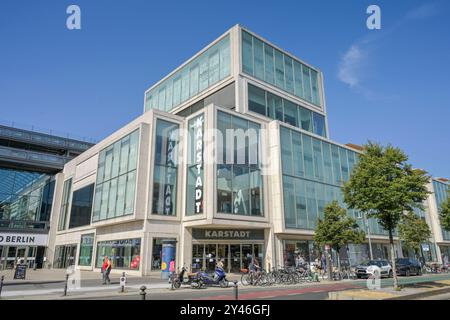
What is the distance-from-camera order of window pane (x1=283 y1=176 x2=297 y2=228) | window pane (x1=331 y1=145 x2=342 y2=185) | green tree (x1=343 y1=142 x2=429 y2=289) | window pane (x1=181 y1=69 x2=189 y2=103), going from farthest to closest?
window pane (x1=181 y1=69 x2=189 y2=103), window pane (x1=331 y1=145 x2=342 y2=185), window pane (x1=283 y1=176 x2=297 y2=228), green tree (x1=343 y1=142 x2=429 y2=289)

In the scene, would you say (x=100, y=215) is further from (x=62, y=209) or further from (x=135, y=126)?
(x=62, y=209)

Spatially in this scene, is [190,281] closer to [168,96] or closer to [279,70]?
[279,70]

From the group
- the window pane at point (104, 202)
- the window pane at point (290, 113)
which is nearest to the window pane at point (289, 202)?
the window pane at point (290, 113)

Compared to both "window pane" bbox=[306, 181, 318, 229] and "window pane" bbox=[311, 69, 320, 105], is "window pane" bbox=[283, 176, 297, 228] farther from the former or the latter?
"window pane" bbox=[311, 69, 320, 105]

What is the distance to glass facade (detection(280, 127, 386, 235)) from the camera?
3275 centimetres

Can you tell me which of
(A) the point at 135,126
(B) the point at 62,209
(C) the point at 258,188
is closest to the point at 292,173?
(C) the point at 258,188

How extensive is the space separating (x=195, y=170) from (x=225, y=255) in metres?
8.17

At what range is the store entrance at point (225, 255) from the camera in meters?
28.9

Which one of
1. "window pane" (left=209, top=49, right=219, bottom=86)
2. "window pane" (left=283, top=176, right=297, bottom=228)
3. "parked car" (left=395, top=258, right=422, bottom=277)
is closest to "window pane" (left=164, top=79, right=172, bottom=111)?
"window pane" (left=209, top=49, right=219, bottom=86)

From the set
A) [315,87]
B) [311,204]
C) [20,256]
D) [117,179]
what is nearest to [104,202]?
[117,179]

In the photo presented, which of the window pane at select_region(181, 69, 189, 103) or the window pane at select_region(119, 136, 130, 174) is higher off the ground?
the window pane at select_region(181, 69, 189, 103)

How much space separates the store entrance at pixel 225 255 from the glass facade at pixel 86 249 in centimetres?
1444

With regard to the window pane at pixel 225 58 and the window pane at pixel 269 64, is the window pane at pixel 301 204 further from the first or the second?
the window pane at pixel 225 58

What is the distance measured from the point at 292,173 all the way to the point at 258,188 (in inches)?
183
